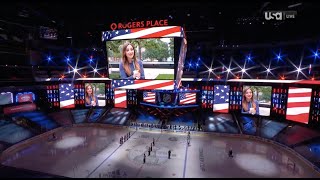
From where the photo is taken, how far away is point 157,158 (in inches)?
677

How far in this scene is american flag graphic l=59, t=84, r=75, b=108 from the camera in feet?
97.7

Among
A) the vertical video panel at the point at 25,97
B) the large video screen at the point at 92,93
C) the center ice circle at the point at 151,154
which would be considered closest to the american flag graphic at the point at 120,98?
the large video screen at the point at 92,93

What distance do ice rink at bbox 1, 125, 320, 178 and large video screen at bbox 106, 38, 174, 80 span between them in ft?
22.6

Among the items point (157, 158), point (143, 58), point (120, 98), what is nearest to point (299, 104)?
point (157, 158)

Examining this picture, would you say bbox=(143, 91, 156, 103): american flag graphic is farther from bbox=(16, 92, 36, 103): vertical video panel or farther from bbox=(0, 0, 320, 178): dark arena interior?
bbox=(16, 92, 36, 103): vertical video panel

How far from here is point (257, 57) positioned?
2756cm

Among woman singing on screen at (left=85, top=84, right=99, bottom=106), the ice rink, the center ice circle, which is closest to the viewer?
the ice rink

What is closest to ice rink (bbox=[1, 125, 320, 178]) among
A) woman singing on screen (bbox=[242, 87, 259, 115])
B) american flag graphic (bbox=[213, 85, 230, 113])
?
woman singing on screen (bbox=[242, 87, 259, 115])

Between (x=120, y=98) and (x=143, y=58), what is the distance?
1576 centimetres

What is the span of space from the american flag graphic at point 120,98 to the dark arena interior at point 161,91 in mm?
167

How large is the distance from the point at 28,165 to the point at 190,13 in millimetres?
17994

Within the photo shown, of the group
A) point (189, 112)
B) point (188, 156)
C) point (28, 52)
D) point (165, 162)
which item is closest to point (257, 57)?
point (189, 112)

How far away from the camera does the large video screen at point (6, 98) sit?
2380 cm

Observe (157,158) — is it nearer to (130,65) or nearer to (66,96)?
(130,65)
